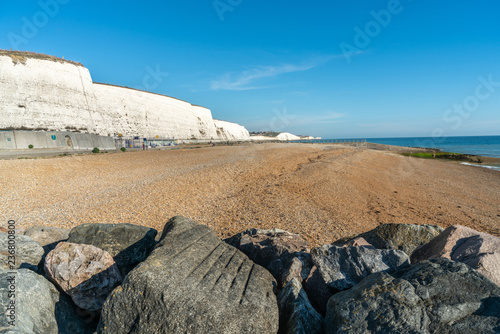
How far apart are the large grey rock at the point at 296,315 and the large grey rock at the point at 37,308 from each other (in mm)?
2952

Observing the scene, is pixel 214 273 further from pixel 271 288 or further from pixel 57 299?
pixel 57 299

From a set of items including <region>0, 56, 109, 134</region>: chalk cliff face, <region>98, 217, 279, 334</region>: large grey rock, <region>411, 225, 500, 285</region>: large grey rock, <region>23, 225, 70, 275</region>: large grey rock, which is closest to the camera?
<region>98, 217, 279, 334</region>: large grey rock

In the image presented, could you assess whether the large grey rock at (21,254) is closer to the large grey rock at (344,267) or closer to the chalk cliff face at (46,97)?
the large grey rock at (344,267)

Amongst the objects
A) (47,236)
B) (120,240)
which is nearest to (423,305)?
(120,240)

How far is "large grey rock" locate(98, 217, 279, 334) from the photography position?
282cm

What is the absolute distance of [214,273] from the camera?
358 centimetres

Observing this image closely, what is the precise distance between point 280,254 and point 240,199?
6160mm

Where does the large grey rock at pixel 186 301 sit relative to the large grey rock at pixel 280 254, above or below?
above

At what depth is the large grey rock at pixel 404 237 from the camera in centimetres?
526

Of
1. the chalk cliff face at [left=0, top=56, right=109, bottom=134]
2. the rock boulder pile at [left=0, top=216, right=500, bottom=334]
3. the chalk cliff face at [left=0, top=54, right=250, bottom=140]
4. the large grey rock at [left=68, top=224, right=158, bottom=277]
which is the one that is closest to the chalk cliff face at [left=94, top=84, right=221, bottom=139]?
the chalk cliff face at [left=0, top=54, right=250, bottom=140]

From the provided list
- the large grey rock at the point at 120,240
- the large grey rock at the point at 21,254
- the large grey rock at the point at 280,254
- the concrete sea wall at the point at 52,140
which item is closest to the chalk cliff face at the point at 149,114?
the concrete sea wall at the point at 52,140

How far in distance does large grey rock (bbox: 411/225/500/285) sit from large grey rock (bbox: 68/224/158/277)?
5.29 meters

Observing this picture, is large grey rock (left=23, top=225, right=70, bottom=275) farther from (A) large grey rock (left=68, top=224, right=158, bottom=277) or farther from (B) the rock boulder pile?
(A) large grey rock (left=68, top=224, right=158, bottom=277)

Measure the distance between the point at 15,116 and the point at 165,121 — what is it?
3165 centimetres
